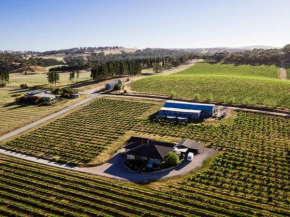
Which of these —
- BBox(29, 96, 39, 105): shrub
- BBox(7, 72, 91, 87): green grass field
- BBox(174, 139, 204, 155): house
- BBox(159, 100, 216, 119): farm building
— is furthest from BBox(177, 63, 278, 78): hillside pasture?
BBox(174, 139, 204, 155): house

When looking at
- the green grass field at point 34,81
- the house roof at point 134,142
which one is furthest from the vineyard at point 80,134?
the green grass field at point 34,81

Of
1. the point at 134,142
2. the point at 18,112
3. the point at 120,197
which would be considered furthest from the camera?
the point at 18,112

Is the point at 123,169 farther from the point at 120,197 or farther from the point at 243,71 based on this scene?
the point at 243,71

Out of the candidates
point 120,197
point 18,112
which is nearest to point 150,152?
point 120,197

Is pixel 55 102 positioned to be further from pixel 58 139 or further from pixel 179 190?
pixel 179 190

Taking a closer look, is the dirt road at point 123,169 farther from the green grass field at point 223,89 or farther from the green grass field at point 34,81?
the green grass field at point 34,81

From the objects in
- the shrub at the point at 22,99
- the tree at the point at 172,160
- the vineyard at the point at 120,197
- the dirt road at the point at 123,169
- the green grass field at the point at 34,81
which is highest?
the green grass field at the point at 34,81
